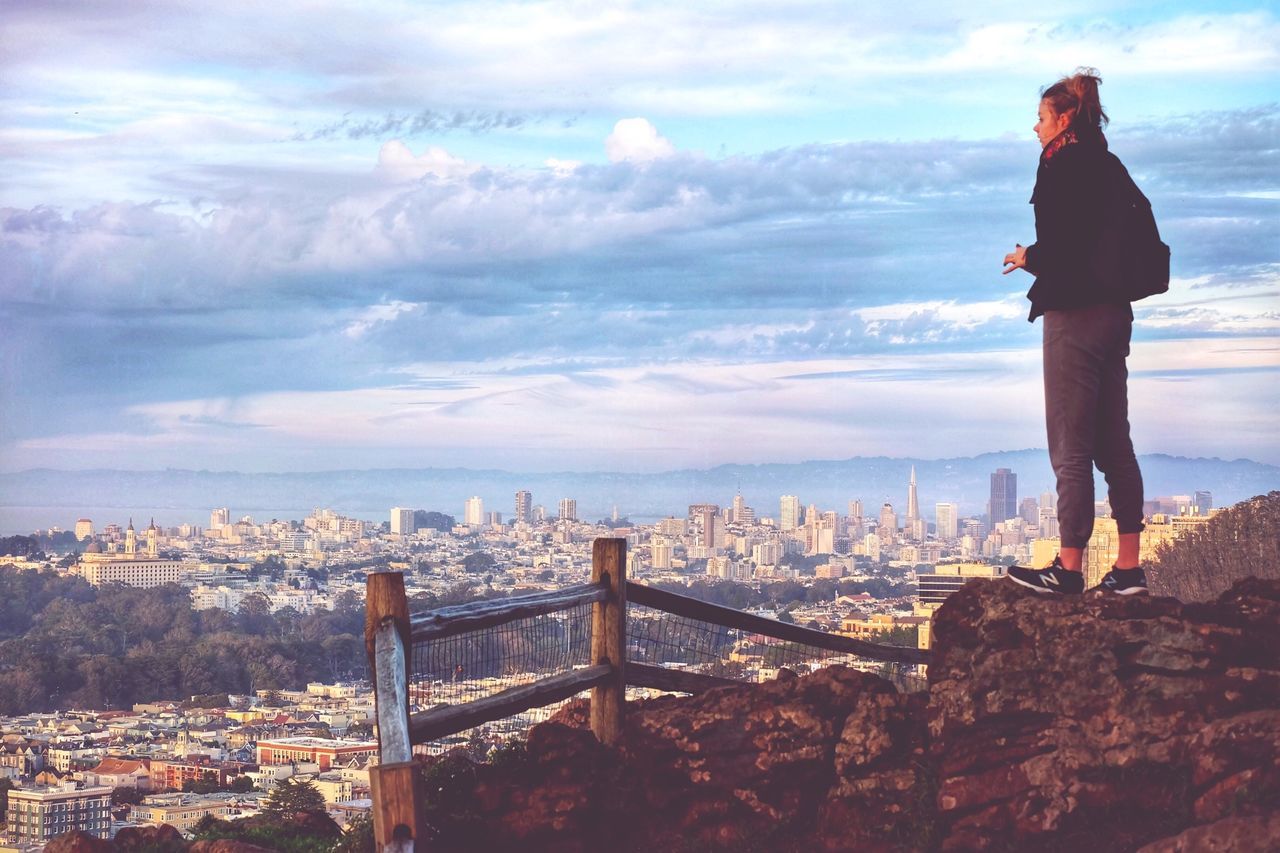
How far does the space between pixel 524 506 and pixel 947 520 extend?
19.8 meters

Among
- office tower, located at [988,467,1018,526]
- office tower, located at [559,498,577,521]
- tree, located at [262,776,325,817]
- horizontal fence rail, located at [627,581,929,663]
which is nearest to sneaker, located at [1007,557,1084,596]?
horizontal fence rail, located at [627,581,929,663]

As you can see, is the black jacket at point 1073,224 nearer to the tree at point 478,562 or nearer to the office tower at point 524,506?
the tree at point 478,562

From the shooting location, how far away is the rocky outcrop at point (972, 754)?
20.7 ft

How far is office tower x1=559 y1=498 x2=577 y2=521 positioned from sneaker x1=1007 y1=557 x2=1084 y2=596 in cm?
5280

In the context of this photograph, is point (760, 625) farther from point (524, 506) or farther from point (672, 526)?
point (524, 506)

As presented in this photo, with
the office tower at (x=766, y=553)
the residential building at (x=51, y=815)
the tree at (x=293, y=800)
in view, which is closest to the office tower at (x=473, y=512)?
the office tower at (x=766, y=553)

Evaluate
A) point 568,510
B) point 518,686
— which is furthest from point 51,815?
point 568,510

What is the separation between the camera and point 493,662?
809 centimetres

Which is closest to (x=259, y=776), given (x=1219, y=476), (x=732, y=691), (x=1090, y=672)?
(x=732, y=691)

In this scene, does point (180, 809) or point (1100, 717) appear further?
point (180, 809)

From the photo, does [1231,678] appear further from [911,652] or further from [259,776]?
[259,776]

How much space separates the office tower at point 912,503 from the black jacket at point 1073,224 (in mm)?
49163

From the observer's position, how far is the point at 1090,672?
6691mm

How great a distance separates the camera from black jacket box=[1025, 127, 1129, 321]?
24.0 ft
